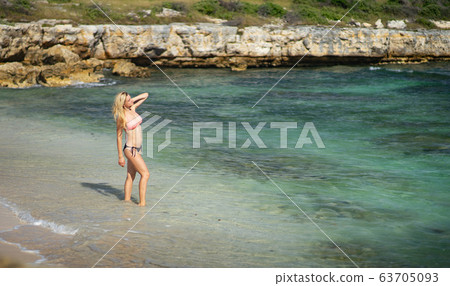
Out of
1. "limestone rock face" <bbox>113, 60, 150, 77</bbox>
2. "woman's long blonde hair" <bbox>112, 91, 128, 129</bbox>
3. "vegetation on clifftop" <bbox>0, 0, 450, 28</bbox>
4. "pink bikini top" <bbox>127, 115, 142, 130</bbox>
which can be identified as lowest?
"limestone rock face" <bbox>113, 60, 150, 77</bbox>

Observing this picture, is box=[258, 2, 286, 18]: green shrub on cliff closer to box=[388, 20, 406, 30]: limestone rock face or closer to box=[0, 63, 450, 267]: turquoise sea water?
box=[388, 20, 406, 30]: limestone rock face

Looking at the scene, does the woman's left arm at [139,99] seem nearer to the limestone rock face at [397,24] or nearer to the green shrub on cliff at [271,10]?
the green shrub on cliff at [271,10]

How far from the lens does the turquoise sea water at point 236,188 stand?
19.2ft

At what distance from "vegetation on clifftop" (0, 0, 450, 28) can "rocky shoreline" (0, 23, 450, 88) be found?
189cm

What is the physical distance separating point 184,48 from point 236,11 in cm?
755

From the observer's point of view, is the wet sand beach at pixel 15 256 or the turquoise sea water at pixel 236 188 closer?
the wet sand beach at pixel 15 256

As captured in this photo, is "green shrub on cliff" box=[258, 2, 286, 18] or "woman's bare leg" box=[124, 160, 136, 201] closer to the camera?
"woman's bare leg" box=[124, 160, 136, 201]

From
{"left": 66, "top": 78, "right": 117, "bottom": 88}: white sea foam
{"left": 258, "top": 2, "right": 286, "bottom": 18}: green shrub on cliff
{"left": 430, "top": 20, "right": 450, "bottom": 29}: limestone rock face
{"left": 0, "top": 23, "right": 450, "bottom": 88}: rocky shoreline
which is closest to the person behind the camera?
{"left": 66, "top": 78, "right": 117, "bottom": 88}: white sea foam

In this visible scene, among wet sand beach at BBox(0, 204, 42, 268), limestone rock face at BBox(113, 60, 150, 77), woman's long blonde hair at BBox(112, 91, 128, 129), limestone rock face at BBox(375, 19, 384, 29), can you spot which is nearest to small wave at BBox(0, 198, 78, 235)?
wet sand beach at BBox(0, 204, 42, 268)

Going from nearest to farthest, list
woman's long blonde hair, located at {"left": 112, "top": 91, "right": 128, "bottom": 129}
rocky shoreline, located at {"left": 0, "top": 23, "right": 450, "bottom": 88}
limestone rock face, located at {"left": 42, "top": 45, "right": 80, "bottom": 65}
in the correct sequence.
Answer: woman's long blonde hair, located at {"left": 112, "top": 91, "right": 128, "bottom": 129} → rocky shoreline, located at {"left": 0, "top": 23, "right": 450, "bottom": 88} → limestone rock face, located at {"left": 42, "top": 45, "right": 80, "bottom": 65}

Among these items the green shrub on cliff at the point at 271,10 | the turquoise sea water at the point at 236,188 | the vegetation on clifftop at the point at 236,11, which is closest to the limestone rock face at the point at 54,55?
the vegetation on clifftop at the point at 236,11

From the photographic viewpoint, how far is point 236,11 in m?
36.2

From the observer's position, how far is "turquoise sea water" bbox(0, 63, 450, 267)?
5844 millimetres

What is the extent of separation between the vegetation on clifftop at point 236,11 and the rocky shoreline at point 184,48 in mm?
1892
